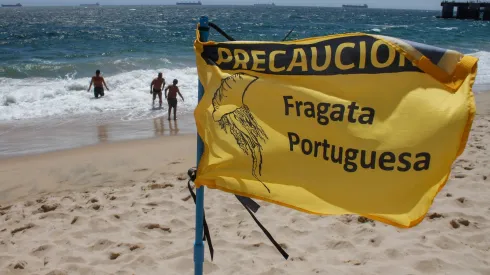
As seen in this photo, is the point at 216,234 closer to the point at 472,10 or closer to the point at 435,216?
the point at 435,216

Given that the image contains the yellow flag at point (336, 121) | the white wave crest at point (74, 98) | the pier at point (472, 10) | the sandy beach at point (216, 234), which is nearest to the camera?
the yellow flag at point (336, 121)

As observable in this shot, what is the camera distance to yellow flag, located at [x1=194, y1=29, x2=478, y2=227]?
1.99 meters

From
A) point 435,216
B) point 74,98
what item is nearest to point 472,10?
point 74,98

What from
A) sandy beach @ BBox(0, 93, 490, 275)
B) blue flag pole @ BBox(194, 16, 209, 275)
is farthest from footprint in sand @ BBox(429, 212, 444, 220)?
blue flag pole @ BBox(194, 16, 209, 275)

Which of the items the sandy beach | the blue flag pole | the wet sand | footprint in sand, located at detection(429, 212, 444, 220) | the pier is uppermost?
the pier

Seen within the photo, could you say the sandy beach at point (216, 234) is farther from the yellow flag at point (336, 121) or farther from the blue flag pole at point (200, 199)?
the yellow flag at point (336, 121)

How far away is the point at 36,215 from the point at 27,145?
4.65m

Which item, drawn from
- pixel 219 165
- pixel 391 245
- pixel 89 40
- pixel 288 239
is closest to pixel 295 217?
pixel 288 239

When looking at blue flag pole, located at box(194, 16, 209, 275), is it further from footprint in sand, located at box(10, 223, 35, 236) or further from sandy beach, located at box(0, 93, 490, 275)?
footprint in sand, located at box(10, 223, 35, 236)

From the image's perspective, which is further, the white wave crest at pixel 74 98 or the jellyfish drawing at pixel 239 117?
the white wave crest at pixel 74 98

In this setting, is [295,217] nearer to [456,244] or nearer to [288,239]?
[288,239]

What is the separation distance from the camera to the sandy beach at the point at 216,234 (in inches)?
165

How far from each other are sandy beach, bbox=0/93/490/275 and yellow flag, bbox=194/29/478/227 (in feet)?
6.61

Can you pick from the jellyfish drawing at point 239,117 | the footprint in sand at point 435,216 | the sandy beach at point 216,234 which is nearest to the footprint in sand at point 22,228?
the sandy beach at point 216,234
